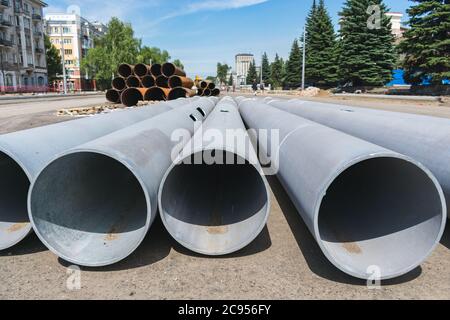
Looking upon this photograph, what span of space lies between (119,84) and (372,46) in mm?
23702

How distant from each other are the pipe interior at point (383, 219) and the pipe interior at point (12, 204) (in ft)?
8.15

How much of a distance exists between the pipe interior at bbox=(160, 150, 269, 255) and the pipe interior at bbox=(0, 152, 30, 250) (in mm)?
1224

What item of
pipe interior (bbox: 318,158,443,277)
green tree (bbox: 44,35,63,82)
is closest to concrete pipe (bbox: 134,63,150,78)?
pipe interior (bbox: 318,158,443,277)

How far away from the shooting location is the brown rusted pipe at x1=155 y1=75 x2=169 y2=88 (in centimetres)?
1614

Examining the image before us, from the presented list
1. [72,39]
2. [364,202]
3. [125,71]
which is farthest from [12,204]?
[72,39]

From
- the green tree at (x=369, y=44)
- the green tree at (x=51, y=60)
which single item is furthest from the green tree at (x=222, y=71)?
the green tree at (x=369, y=44)

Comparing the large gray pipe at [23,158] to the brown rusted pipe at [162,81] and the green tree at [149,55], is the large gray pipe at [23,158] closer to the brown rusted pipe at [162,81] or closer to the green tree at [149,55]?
the brown rusted pipe at [162,81]

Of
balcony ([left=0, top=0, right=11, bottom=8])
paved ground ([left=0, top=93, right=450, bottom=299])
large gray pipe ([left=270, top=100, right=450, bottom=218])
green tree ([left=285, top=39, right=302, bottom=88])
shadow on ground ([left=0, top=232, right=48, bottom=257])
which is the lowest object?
paved ground ([left=0, top=93, right=450, bottom=299])

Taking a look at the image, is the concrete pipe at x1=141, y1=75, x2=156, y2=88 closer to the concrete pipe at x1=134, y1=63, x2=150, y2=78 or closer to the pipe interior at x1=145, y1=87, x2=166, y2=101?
the concrete pipe at x1=134, y1=63, x2=150, y2=78

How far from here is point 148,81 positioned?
16016mm

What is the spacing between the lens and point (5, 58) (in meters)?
44.4

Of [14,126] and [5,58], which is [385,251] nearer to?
[14,126]
